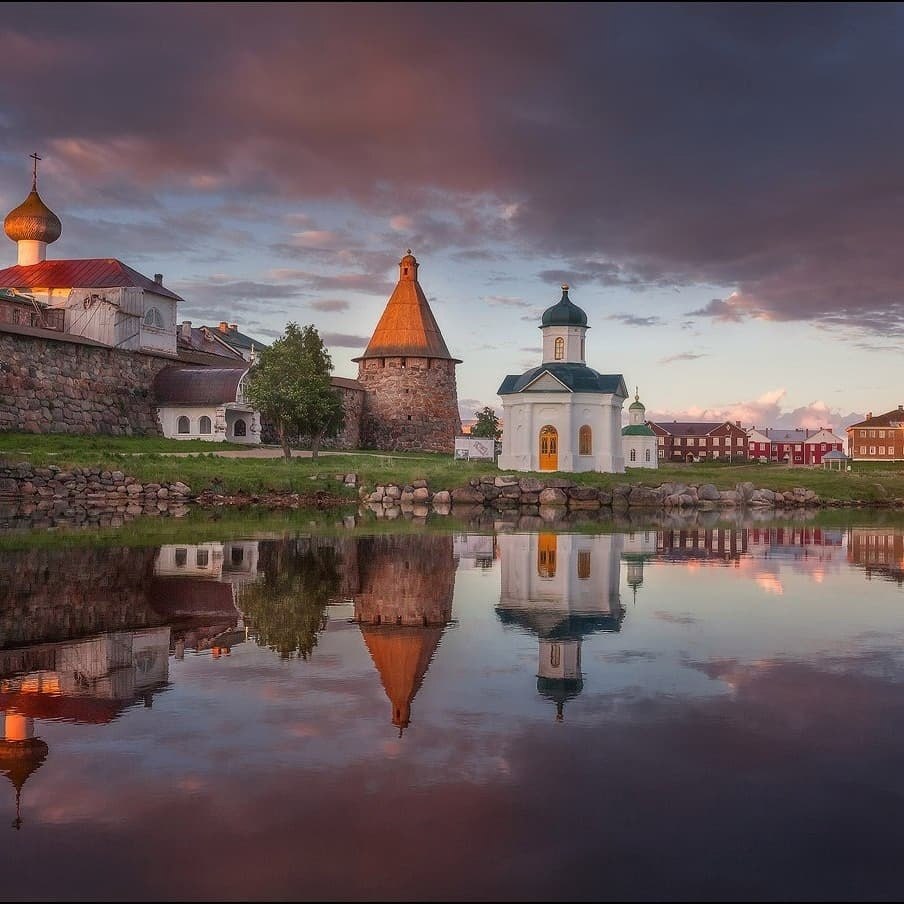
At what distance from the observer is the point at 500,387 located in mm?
46719

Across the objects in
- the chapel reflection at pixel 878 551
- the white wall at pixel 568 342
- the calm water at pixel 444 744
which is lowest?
the calm water at pixel 444 744

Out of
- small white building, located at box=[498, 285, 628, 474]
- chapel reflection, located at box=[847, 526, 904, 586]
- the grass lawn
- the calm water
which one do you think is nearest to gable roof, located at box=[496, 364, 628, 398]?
small white building, located at box=[498, 285, 628, 474]

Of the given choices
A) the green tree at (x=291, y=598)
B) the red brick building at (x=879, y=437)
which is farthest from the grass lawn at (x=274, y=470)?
the red brick building at (x=879, y=437)

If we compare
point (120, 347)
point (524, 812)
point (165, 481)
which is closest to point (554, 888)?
point (524, 812)

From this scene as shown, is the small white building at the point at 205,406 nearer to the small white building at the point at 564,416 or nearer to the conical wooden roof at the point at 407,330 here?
the small white building at the point at 564,416

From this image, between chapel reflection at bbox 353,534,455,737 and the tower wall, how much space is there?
46452 mm

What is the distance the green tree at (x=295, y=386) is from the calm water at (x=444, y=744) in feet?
103

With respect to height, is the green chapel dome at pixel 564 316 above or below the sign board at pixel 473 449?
above

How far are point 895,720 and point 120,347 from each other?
48146mm

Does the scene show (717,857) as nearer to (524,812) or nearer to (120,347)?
(524,812)

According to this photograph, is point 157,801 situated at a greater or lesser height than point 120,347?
lesser

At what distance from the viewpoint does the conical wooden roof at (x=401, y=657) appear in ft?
22.3

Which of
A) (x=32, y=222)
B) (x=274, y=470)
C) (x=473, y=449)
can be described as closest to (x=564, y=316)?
(x=473, y=449)

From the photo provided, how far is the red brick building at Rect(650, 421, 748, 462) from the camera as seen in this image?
429 ft
